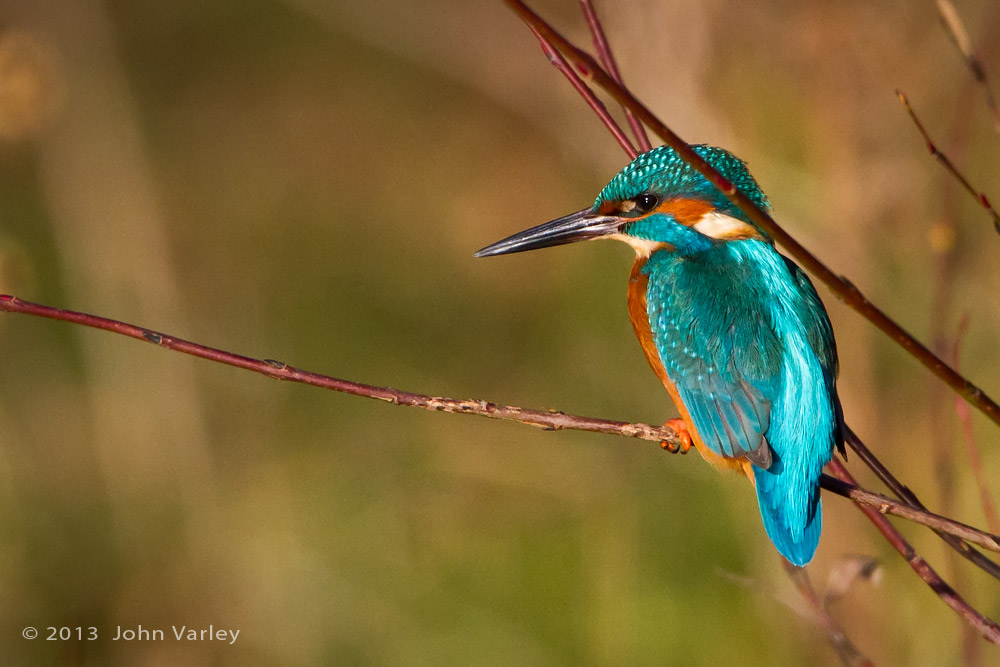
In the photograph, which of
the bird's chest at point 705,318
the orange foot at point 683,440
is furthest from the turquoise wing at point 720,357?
the orange foot at point 683,440

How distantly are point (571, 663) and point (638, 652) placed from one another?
0.20 meters

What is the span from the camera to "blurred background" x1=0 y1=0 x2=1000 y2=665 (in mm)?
2922

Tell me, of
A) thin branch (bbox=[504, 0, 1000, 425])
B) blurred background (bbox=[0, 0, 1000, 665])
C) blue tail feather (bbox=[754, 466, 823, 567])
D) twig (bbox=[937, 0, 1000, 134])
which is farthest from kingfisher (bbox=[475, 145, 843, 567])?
thin branch (bbox=[504, 0, 1000, 425])

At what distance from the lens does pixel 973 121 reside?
3705 millimetres

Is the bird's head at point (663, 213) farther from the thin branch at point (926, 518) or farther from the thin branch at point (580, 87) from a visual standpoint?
the thin branch at point (926, 518)

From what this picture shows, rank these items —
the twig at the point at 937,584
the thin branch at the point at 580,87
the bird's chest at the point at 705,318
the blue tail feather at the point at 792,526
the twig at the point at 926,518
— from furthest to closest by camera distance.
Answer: the bird's chest at the point at 705,318 → the blue tail feather at the point at 792,526 → the thin branch at the point at 580,87 → the twig at the point at 937,584 → the twig at the point at 926,518

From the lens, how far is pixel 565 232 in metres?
2.27

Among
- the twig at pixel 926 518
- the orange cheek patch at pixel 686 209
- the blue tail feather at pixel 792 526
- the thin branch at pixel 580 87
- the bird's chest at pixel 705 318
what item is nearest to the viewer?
the twig at pixel 926 518

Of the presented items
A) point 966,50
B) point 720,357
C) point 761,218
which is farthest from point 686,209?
point 761,218

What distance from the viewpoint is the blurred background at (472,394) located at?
115 inches

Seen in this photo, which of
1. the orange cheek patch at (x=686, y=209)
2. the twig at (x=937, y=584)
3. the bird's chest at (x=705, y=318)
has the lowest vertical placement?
the twig at (x=937, y=584)

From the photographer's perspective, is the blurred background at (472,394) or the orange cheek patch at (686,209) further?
the blurred background at (472,394)

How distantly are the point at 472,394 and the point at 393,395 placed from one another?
249 cm

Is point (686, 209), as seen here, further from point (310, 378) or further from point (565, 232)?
point (310, 378)
